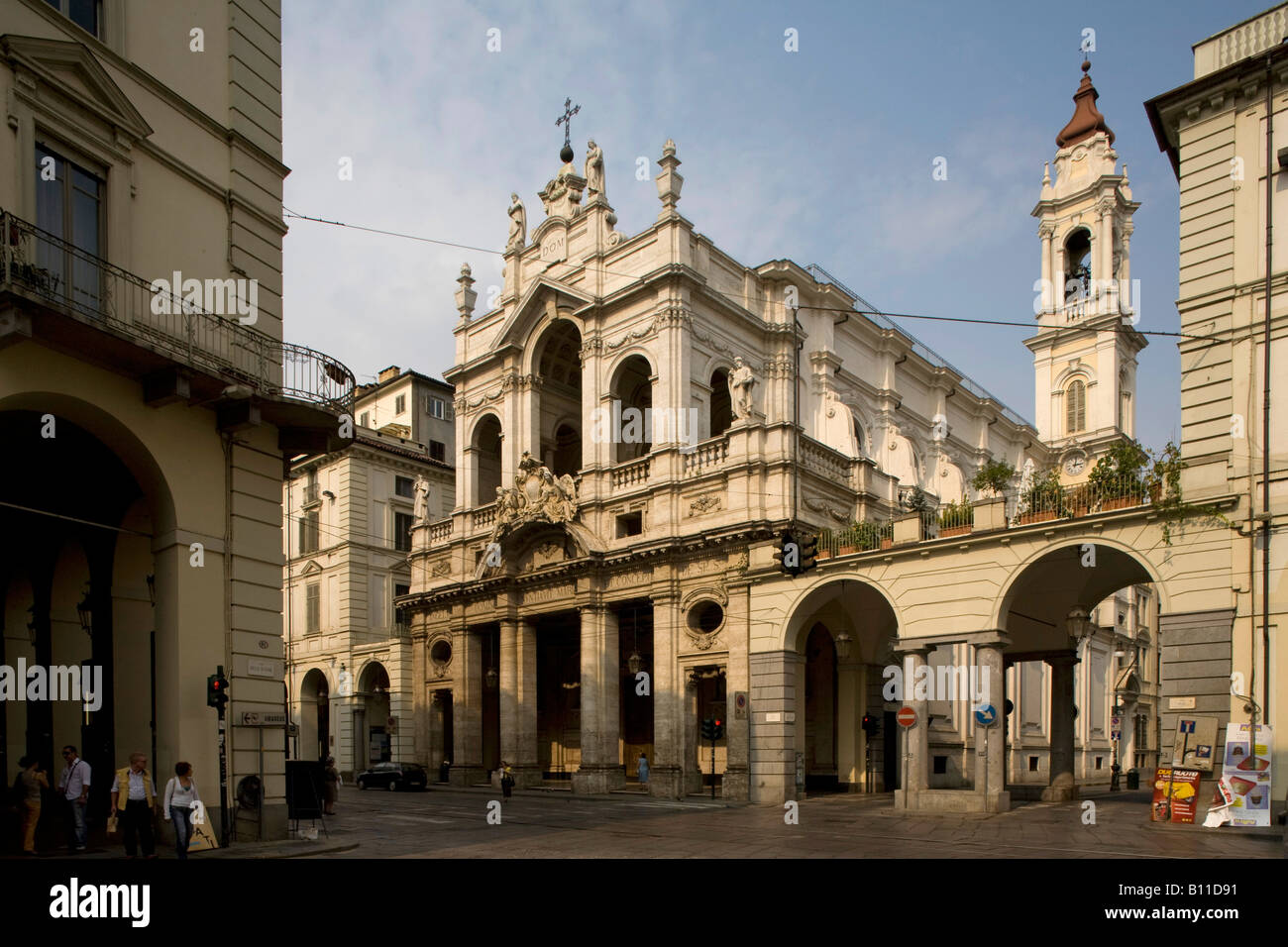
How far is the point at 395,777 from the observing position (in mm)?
40594

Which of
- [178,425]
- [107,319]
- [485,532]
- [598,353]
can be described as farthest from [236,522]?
[485,532]

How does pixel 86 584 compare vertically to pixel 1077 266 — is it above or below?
below

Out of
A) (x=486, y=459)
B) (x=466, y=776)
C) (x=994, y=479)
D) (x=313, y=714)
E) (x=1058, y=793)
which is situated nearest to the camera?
(x=994, y=479)

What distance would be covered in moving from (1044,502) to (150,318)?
61.2 ft

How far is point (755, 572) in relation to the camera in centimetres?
2948

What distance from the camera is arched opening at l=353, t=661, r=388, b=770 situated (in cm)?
4988

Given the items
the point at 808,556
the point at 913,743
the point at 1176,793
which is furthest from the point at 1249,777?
the point at 808,556

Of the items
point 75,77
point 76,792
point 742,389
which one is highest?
point 75,77

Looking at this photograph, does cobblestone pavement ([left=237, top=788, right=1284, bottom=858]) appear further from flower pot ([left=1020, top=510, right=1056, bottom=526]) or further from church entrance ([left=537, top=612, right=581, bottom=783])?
church entrance ([left=537, top=612, right=581, bottom=783])

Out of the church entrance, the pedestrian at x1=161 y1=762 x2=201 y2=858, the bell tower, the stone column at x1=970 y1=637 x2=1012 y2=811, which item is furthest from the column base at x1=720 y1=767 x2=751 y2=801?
the bell tower

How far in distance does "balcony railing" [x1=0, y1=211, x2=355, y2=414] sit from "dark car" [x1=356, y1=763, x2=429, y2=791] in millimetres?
24754

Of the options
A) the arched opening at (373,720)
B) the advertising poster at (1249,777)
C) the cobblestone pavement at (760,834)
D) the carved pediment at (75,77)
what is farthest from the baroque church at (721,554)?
the carved pediment at (75,77)

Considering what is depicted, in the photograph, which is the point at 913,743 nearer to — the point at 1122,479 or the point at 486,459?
the point at 1122,479

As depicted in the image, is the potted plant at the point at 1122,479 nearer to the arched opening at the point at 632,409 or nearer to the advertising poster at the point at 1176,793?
the advertising poster at the point at 1176,793
